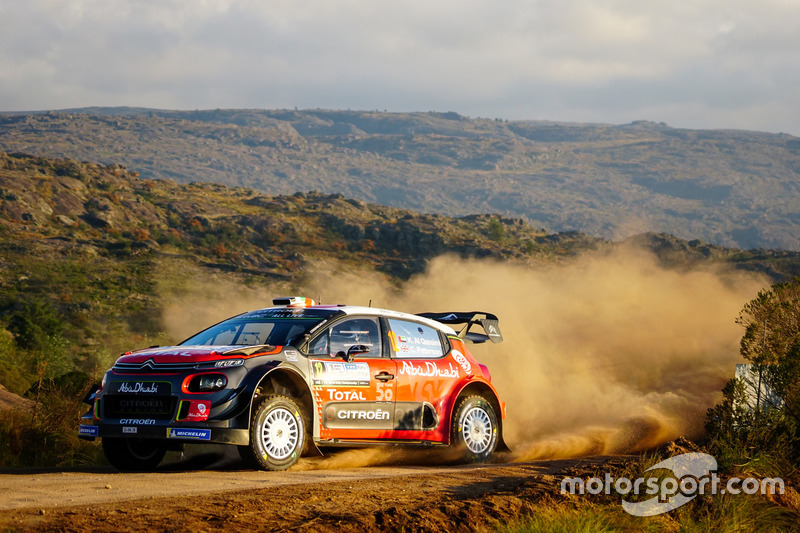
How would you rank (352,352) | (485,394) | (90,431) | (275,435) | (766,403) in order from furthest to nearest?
(485,394)
(766,403)
(352,352)
(90,431)
(275,435)

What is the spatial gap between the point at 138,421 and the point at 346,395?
7.03 feet

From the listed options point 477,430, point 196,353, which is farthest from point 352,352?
point 477,430

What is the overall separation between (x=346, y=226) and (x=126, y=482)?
72091 mm

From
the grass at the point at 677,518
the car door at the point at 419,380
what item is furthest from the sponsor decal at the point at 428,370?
the grass at the point at 677,518

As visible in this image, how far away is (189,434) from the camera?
9055 mm

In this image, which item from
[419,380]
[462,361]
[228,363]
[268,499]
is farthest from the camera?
[462,361]

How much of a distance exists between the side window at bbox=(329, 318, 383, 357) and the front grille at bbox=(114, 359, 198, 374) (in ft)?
5.39

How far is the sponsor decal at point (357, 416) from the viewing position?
32.7ft

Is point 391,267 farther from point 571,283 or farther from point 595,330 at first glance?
point 595,330

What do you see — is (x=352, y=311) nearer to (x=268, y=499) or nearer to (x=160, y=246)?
(x=268, y=499)

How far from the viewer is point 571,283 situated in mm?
34438

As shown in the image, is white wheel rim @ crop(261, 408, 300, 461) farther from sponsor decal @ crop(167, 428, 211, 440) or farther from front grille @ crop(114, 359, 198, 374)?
front grille @ crop(114, 359, 198, 374)

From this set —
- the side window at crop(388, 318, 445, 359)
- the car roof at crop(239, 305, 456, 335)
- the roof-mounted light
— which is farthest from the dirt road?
the roof-mounted light

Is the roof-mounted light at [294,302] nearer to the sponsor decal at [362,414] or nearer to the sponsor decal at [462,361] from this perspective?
the sponsor decal at [362,414]
